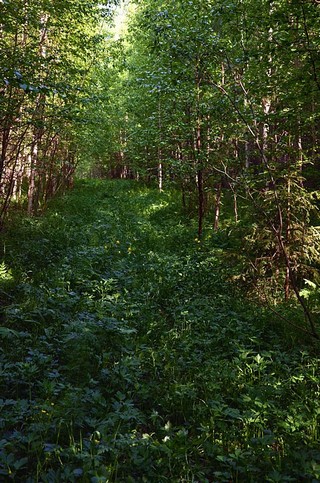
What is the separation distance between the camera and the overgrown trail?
2.74 m

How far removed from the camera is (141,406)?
362 cm

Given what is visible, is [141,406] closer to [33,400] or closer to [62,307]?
[33,400]

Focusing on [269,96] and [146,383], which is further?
[269,96]

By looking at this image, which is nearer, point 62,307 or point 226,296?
point 62,307

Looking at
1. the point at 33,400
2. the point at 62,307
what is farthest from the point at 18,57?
the point at 33,400

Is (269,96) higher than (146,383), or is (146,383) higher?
(269,96)

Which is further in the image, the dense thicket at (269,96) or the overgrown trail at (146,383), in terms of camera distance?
the dense thicket at (269,96)

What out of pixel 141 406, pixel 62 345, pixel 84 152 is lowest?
pixel 141 406

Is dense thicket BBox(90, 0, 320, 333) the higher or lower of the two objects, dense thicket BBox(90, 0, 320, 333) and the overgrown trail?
the higher

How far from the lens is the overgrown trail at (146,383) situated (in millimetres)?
2744

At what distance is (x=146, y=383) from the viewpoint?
3973 mm

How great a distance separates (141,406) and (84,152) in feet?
72.9

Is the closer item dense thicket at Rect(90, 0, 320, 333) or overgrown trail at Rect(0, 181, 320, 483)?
overgrown trail at Rect(0, 181, 320, 483)

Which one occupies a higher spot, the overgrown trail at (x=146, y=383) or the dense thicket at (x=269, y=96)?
the dense thicket at (x=269, y=96)
